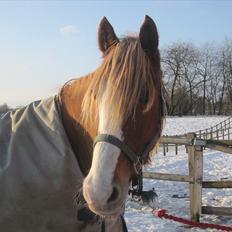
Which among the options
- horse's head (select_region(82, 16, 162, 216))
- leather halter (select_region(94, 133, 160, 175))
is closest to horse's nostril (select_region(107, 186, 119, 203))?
horse's head (select_region(82, 16, 162, 216))

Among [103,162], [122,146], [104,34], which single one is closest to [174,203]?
[104,34]

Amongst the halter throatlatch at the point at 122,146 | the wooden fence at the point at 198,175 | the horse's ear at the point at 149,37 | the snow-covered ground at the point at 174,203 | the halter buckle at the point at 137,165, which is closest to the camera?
the halter throatlatch at the point at 122,146

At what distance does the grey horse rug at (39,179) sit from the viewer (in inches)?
85.0

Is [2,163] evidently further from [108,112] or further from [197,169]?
[197,169]

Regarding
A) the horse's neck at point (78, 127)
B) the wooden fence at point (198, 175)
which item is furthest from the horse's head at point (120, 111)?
the wooden fence at point (198, 175)

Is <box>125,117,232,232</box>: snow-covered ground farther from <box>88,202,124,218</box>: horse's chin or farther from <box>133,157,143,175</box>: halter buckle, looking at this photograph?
<box>88,202,124,218</box>: horse's chin

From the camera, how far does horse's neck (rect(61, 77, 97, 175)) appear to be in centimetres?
233

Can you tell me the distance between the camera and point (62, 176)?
2221 millimetres

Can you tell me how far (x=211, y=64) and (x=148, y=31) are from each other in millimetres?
65019

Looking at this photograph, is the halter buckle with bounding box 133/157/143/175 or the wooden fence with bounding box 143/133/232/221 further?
the wooden fence with bounding box 143/133/232/221

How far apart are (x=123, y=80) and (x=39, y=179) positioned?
2.40 feet

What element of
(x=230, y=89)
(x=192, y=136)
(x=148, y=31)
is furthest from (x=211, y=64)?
(x=148, y=31)

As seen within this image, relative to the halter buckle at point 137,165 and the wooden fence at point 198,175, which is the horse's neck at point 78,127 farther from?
the wooden fence at point 198,175

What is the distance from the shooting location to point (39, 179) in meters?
2.19
